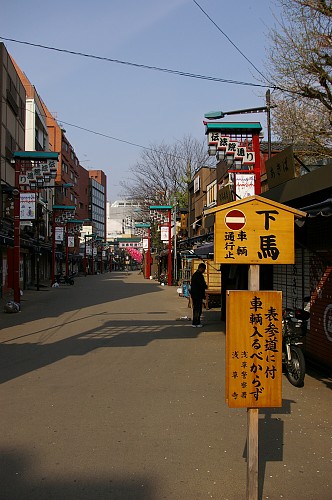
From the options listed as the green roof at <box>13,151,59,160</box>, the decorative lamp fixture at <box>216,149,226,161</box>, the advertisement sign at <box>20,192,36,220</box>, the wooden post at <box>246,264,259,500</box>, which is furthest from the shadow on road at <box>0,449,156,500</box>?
the advertisement sign at <box>20,192,36,220</box>

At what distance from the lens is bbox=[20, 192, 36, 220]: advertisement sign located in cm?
2441

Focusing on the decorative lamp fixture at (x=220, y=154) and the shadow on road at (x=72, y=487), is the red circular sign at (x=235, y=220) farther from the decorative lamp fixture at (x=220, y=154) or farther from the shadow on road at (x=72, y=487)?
the decorative lamp fixture at (x=220, y=154)

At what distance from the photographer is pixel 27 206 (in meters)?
25.0

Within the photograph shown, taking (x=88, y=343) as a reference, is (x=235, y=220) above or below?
above

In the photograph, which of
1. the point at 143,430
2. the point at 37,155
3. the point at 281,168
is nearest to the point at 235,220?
the point at 143,430

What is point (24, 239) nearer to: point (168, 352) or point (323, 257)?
point (168, 352)

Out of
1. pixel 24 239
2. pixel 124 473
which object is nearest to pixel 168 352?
pixel 124 473

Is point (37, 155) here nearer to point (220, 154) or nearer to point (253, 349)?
point (220, 154)

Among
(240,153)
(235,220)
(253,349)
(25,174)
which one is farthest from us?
(25,174)

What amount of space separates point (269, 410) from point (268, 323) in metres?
3.12

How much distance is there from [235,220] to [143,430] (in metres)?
2.94

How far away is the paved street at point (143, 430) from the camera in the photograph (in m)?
4.33

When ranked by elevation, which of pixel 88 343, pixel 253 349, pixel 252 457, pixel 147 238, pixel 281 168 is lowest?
pixel 88 343

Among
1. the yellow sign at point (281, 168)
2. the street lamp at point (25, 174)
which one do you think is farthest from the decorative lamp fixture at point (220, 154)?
the street lamp at point (25, 174)
